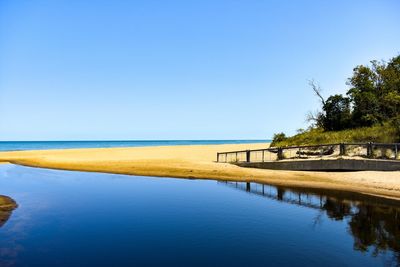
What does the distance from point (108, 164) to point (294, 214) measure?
86.8 feet

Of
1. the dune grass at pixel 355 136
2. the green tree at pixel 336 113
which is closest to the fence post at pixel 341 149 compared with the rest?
the dune grass at pixel 355 136

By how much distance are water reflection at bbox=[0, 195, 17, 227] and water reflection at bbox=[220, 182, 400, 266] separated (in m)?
14.3

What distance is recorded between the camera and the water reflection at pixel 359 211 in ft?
38.9

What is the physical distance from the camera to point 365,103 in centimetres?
3688

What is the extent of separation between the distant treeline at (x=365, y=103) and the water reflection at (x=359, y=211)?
55.1 ft

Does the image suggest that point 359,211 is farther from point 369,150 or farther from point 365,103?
point 365,103

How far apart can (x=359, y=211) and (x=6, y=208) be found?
1821 centimetres

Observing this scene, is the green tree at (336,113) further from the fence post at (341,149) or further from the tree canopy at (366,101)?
the fence post at (341,149)

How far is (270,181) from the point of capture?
26.0 m

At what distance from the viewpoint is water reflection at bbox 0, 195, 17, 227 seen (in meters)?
14.8

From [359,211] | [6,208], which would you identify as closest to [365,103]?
[359,211]

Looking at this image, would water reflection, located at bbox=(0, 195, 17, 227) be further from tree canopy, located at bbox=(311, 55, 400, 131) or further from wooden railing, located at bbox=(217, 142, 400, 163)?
tree canopy, located at bbox=(311, 55, 400, 131)

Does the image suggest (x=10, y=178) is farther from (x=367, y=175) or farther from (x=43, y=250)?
(x=367, y=175)

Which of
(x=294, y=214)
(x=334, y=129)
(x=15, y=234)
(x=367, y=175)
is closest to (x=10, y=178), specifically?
(x=15, y=234)
